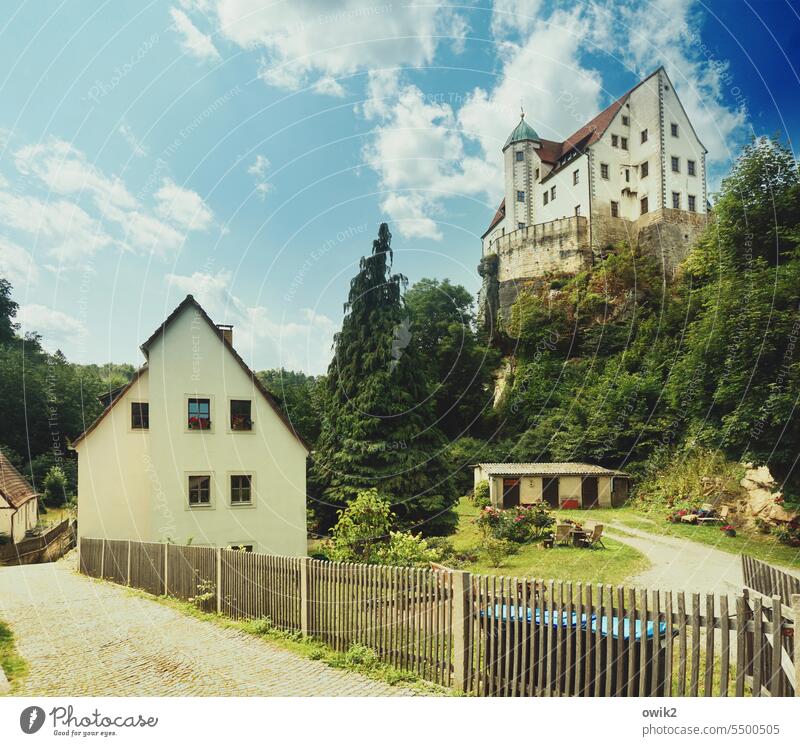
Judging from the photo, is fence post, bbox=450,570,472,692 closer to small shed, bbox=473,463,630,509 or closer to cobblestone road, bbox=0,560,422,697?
cobblestone road, bbox=0,560,422,697

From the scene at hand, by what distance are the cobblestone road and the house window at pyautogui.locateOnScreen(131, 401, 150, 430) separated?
6085mm

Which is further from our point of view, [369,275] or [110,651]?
[369,275]

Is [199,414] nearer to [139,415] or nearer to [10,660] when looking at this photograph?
[139,415]

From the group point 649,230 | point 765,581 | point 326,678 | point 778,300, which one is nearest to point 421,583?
point 326,678

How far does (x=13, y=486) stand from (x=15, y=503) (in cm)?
94

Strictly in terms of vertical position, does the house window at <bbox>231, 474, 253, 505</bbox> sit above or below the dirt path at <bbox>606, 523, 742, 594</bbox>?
above

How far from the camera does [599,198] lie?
1426 inches

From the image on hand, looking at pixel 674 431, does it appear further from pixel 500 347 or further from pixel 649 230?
pixel 649 230

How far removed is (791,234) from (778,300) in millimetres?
Result: 2147

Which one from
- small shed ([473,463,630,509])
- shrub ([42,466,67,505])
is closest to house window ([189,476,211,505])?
shrub ([42,466,67,505])

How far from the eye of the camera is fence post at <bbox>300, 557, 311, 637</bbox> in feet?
22.2

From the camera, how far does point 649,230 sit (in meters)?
37.0

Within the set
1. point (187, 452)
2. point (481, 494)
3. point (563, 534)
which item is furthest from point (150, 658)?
point (481, 494)

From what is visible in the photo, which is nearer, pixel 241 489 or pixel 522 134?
pixel 241 489
